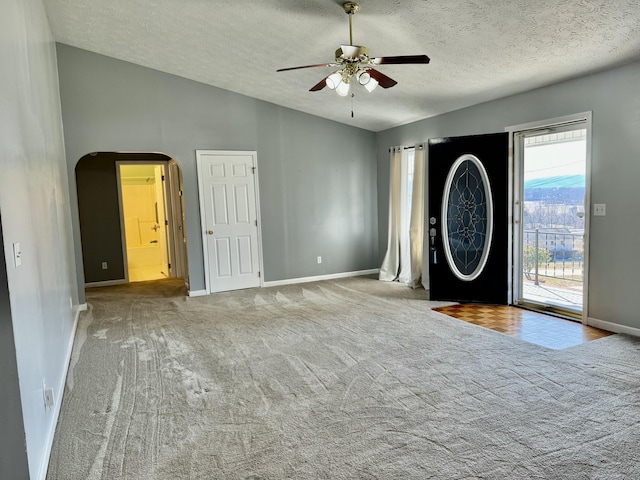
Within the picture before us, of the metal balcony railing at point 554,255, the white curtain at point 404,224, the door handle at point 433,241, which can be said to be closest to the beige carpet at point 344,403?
the door handle at point 433,241

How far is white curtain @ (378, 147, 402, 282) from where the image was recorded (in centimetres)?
642

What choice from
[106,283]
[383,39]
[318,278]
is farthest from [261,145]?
[106,283]

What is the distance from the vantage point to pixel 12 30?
92.3 inches

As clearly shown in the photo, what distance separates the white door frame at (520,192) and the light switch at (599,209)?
0.06m

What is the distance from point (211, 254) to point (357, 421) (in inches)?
162

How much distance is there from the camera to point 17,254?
6.35ft

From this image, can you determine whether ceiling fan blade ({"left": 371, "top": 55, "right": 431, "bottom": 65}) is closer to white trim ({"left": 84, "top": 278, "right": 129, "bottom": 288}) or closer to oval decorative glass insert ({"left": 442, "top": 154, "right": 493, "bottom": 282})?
oval decorative glass insert ({"left": 442, "top": 154, "right": 493, "bottom": 282})

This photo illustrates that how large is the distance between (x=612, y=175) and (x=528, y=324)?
1670 mm

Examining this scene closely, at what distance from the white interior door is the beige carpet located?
5.58ft

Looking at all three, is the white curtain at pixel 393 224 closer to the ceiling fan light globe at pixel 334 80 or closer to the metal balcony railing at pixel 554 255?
the metal balcony railing at pixel 554 255

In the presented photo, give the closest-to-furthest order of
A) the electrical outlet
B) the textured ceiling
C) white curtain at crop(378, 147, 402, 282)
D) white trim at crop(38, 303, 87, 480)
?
white trim at crop(38, 303, 87, 480), the electrical outlet, the textured ceiling, white curtain at crop(378, 147, 402, 282)

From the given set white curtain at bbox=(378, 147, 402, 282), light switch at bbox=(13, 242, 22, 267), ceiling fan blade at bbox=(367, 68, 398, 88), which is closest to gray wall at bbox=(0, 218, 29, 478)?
light switch at bbox=(13, 242, 22, 267)

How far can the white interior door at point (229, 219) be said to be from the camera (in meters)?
5.95

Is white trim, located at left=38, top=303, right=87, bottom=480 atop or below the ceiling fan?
below
